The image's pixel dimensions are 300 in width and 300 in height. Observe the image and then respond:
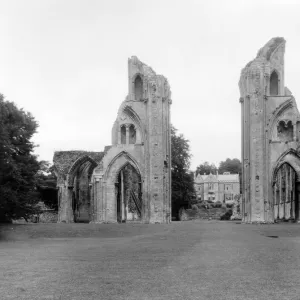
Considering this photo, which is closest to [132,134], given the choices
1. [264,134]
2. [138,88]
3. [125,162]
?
[125,162]

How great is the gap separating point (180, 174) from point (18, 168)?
28.2 meters

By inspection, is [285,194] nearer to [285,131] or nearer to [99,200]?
[285,131]

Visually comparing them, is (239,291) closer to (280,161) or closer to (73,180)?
(280,161)

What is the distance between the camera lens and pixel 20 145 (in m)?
34.1

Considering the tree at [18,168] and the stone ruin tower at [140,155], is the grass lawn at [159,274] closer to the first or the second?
the tree at [18,168]

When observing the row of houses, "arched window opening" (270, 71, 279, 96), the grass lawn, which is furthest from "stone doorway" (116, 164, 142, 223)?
the row of houses

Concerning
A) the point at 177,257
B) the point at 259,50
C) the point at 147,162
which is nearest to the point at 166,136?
the point at 147,162

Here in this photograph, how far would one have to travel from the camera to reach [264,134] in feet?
121

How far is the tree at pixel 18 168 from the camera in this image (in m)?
30.9

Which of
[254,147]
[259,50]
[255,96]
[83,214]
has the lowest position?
[83,214]

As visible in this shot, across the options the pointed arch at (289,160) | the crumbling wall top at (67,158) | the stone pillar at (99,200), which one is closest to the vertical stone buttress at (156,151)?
the stone pillar at (99,200)

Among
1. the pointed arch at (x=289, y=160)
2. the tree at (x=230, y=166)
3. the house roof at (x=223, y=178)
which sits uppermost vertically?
the tree at (x=230, y=166)

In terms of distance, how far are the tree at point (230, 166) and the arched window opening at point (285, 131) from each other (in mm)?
97259

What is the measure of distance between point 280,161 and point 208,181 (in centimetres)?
8697
